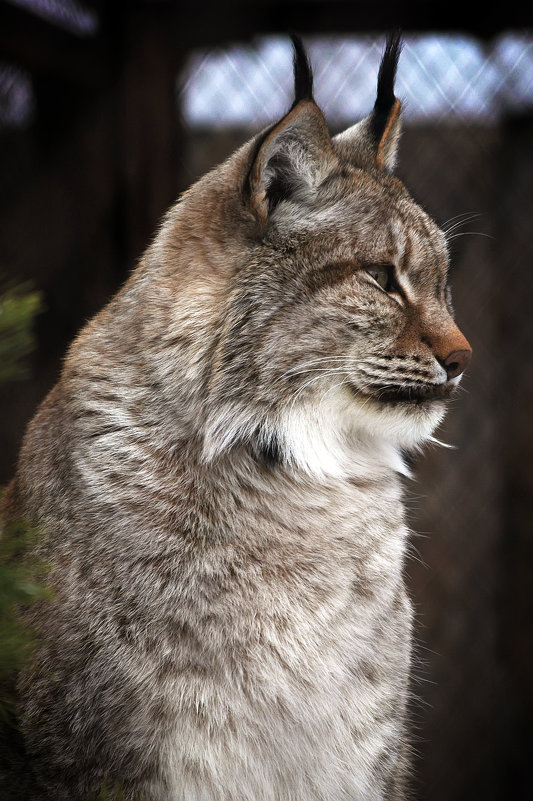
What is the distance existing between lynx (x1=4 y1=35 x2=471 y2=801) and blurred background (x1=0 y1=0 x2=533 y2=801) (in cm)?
91

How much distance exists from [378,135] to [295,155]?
351mm

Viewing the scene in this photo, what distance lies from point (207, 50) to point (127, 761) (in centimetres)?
224

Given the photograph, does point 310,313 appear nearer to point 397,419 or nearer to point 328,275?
point 328,275

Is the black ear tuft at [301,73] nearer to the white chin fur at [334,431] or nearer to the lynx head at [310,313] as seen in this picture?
the lynx head at [310,313]

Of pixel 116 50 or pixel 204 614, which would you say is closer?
pixel 204 614

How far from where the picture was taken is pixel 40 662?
58.4 inches

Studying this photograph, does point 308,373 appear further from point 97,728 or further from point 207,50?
point 207,50

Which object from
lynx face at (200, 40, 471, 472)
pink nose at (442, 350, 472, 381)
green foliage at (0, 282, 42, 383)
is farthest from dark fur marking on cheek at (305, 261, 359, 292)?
green foliage at (0, 282, 42, 383)

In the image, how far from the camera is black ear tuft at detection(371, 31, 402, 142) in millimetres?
1708

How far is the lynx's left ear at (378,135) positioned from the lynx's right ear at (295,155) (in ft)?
0.52

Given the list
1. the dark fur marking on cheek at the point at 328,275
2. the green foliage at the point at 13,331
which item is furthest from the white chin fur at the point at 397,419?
the green foliage at the point at 13,331

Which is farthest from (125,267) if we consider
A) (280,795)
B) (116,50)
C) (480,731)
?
(480,731)

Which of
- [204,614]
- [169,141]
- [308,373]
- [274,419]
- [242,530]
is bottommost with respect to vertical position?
[204,614]

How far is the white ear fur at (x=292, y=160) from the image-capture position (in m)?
1.50
